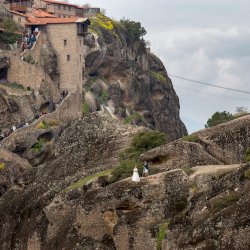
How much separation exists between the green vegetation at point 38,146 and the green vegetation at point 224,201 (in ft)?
145

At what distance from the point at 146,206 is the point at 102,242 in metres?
3.34

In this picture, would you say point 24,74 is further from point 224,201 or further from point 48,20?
point 224,201

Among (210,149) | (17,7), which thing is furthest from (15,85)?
(210,149)

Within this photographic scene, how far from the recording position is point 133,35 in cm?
11712

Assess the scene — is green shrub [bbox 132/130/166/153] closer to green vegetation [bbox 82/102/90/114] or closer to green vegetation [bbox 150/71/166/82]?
green vegetation [bbox 82/102/90/114]

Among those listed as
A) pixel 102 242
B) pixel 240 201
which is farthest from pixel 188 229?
pixel 102 242

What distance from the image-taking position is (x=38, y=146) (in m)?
72.5

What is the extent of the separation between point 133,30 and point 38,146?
48353 mm

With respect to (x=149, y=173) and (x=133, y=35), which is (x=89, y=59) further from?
(x=149, y=173)

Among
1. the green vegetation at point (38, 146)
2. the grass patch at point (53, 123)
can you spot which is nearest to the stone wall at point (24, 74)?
the grass patch at point (53, 123)

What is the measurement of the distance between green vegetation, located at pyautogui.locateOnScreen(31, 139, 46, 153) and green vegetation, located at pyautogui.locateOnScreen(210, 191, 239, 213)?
44118 millimetres

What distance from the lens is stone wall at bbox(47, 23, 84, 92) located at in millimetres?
91781

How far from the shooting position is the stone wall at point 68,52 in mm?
91781

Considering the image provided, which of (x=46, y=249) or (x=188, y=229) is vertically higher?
(x=188, y=229)
